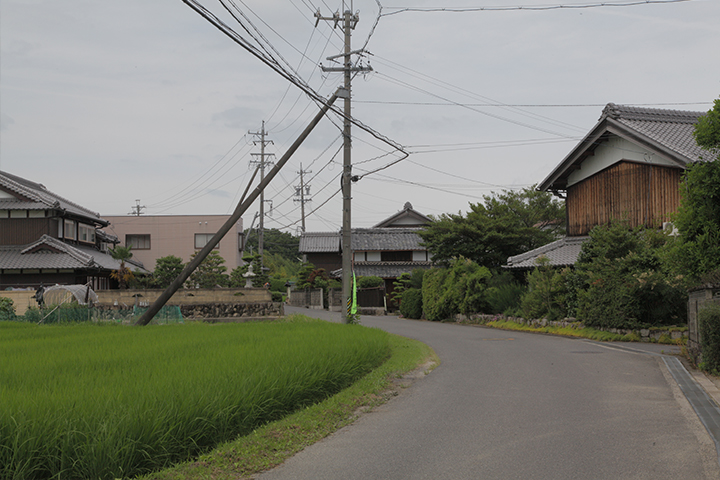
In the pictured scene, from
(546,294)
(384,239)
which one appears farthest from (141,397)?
(384,239)

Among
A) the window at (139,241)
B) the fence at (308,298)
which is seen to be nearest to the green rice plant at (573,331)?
the fence at (308,298)

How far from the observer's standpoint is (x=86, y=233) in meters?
41.3

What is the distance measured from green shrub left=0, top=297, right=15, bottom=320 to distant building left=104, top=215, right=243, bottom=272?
25.4 meters

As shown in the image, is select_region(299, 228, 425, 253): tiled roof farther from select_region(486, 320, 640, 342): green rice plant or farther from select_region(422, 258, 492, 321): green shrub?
select_region(486, 320, 640, 342): green rice plant

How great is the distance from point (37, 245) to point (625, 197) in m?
31.4

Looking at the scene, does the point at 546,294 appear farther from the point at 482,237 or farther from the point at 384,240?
the point at 384,240

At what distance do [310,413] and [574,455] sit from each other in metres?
3.46

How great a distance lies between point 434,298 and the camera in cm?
3170

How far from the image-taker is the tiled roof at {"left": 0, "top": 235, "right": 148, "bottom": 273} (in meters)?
33.6

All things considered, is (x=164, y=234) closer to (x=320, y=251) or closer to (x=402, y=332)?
(x=320, y=251)

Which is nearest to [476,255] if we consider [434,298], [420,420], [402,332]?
[434,298]

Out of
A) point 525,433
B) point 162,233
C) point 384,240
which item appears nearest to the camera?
point 525,433

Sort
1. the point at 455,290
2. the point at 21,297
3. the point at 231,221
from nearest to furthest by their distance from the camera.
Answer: the point at 231,221, the point at 21,297, the point at 455,290

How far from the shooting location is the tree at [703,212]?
11.5m
